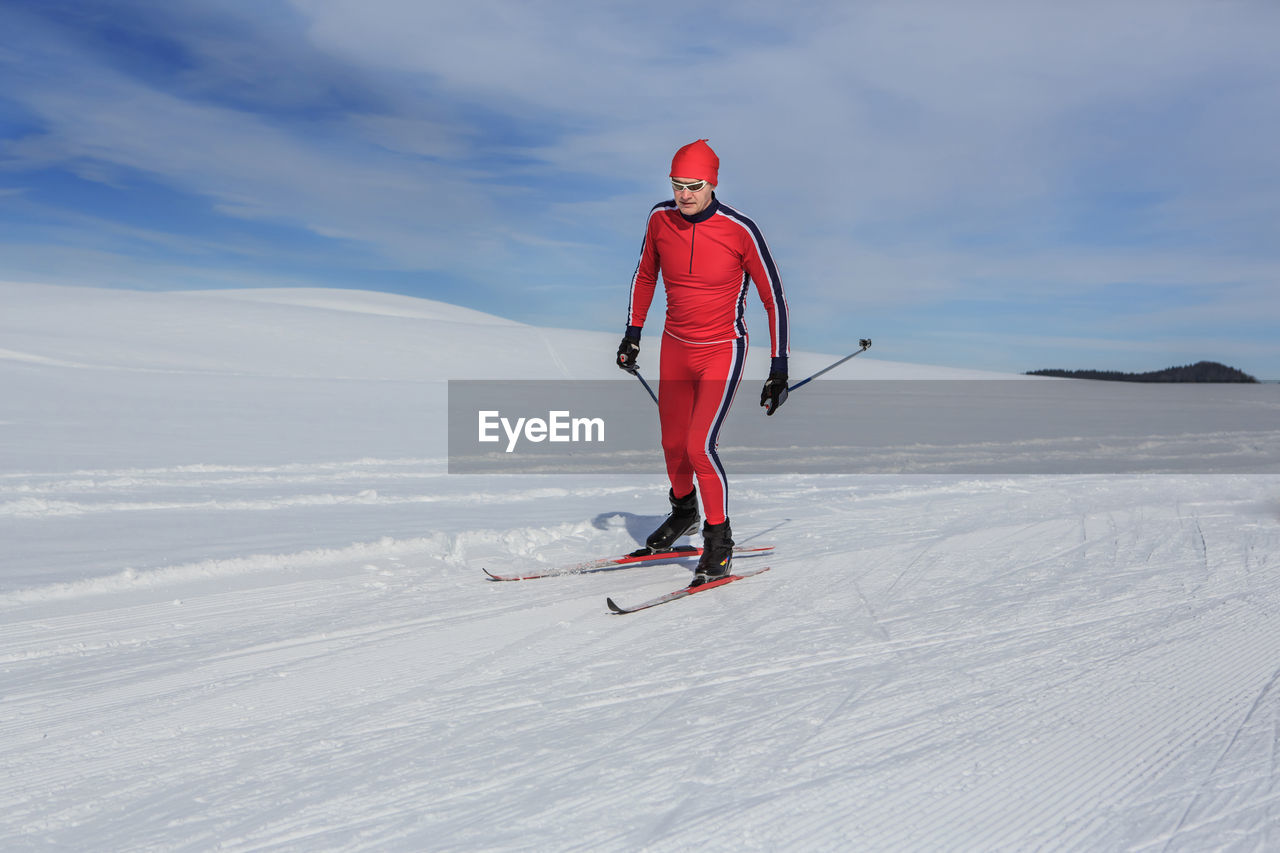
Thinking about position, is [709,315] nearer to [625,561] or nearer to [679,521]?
[679,521]

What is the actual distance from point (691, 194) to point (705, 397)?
1.03 m

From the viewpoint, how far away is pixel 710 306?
464 cm

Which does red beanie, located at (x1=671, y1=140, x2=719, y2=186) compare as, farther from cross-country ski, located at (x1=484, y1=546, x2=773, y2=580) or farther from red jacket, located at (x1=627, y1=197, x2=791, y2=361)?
cross-country ski, located at (x1=484, y1=546, x2=773, y2=580)

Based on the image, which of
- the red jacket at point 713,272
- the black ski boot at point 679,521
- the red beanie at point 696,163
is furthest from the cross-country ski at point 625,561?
the red beanie at point 696,163

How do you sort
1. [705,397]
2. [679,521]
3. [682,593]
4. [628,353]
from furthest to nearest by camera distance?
[679,521]
[628,353]
[705,397]
[682,593]

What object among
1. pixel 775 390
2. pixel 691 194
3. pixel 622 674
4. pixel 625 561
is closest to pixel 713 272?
pixel 691 194

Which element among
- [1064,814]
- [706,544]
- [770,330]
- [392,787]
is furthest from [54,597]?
[1064,814]

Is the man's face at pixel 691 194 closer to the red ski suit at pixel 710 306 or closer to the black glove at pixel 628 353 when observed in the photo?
the red ski suit at pixel 710 306

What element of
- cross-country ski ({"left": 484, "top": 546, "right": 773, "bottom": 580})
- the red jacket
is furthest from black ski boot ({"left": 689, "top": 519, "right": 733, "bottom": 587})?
the red jacket

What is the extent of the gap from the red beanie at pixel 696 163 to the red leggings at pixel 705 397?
0.87 metres

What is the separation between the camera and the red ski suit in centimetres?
454

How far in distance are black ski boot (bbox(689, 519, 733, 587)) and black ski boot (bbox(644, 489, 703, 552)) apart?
46cm

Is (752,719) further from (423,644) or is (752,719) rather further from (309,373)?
(309,373)

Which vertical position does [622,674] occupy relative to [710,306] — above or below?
below
